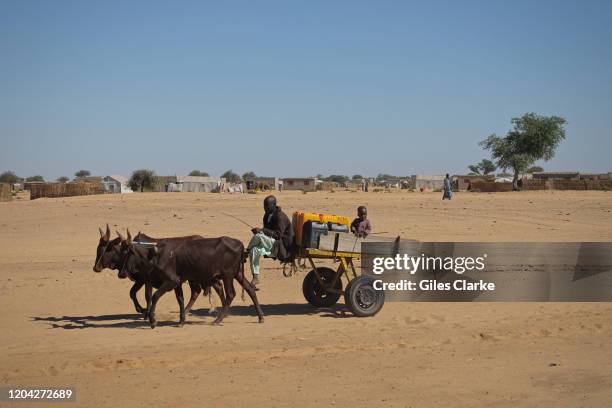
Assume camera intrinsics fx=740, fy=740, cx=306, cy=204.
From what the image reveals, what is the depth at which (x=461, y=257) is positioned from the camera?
64.6ft

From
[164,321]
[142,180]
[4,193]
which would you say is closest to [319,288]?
[164,321]

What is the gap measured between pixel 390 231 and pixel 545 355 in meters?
16.5

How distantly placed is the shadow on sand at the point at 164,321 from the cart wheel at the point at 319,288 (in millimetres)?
144

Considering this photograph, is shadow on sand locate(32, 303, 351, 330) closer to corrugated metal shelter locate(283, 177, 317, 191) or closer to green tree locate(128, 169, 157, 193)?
green tree locate(128, 169, 157, 193)

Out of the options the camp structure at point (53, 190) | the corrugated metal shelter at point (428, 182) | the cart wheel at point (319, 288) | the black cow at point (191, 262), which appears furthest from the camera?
the corrugated metal shelter at point (428, 182)

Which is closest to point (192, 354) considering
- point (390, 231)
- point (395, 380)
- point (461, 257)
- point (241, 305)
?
point (395, 380)

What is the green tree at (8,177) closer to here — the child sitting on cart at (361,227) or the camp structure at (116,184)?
the camp structure at (116,184)

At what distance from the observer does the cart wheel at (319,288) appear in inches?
571

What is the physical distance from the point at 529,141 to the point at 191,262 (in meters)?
64.8

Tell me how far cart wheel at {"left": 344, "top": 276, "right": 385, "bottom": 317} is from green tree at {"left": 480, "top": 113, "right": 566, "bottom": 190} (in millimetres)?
60713

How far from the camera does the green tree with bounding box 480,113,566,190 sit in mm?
72188

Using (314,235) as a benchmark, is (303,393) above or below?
below

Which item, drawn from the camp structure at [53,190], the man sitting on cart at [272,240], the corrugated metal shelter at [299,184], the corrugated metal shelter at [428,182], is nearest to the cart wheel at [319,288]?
the man sitting on cart at [272,240]

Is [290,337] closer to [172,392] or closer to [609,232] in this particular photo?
[172,392]
